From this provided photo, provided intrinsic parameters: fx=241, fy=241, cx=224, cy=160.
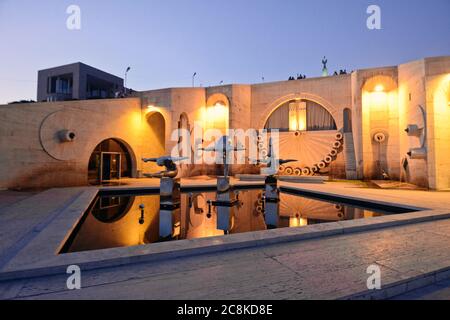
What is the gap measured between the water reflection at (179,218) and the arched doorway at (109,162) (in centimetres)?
786

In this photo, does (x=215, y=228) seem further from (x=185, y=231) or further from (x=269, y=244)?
(x=269, y=244)

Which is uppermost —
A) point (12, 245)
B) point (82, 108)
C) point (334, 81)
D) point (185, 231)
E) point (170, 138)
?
point (334, 81)

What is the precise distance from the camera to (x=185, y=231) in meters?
6.86

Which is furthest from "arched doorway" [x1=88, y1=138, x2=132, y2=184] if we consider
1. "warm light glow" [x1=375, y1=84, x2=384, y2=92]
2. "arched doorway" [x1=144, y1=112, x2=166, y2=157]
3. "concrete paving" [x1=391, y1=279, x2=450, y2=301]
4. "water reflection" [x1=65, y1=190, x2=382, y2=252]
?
"warm light glow" [x1=375, y1=84, x2=384, y2=92]

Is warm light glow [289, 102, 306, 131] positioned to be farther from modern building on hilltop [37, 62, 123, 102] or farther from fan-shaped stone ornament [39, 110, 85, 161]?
modern building on hilltop [37, 62, 123, 102]

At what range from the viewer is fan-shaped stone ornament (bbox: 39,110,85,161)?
14.3m

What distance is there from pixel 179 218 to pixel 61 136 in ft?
37.0

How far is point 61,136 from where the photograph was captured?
48.6 ft

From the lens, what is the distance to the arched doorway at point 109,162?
60.7 ft

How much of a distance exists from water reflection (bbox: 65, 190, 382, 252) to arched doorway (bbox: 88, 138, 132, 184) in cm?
786
